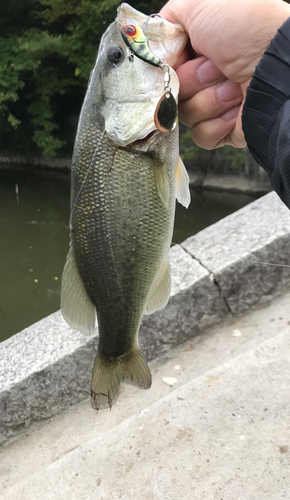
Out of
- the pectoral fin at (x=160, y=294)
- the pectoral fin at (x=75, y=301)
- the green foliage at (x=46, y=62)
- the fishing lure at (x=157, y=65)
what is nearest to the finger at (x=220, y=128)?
the fishing lure at (x=157, y=65)

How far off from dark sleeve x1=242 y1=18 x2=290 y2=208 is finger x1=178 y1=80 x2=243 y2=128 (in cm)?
20

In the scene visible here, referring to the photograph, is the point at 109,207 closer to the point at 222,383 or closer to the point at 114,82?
the point at 114,82

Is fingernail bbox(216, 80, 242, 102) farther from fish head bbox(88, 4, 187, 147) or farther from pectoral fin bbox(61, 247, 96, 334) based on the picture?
pectoral fin bbox(61, 247, 96, 334)

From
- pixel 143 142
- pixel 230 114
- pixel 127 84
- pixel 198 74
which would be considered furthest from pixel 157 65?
pixel 230 114

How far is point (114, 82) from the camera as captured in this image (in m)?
1.30

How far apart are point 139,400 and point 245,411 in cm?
71

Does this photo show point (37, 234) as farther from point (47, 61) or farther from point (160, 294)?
point (160, 294)

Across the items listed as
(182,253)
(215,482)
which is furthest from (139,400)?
(182,253)

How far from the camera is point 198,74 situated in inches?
62.2

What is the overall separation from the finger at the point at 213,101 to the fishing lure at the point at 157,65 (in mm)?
368

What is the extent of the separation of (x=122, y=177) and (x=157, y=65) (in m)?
0.39

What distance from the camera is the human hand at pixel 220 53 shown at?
139cm

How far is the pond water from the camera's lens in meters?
6.02

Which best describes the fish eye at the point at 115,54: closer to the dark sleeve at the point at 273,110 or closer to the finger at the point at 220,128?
the dark sleeve at the point at 273,110
